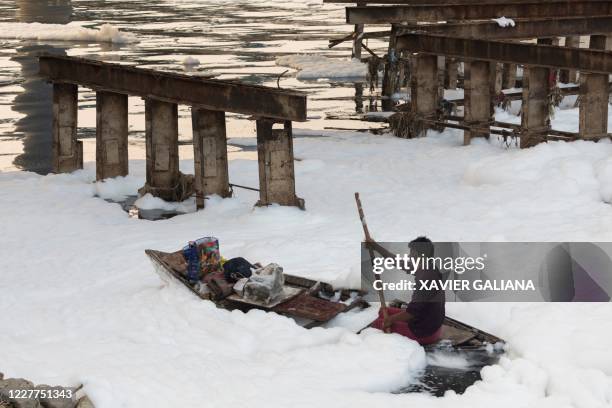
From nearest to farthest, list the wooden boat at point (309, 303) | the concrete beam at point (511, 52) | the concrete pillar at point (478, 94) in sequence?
the wooden boat at point (309, 303) → the concrete beam at point (511, 52) → the concrete pillar at point (478, 94)

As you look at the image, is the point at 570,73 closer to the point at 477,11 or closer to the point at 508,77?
the point at 508,77

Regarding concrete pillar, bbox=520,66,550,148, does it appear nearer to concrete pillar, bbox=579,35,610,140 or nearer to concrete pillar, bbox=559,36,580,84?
concrete pillar, bbox=579,35,610,140

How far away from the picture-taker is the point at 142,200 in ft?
56.6

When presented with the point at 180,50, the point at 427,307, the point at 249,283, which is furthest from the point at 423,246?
the point at 180,50

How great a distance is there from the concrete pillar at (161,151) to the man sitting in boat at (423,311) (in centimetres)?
791

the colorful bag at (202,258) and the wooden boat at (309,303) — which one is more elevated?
the colorful bag at (202,258)

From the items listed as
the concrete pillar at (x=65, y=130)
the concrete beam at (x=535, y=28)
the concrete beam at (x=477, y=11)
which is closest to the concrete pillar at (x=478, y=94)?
the concrete beam at (x=535, y=28)

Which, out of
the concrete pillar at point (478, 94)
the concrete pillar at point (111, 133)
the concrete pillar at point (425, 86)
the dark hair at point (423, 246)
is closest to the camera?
the dark hair at point (423, 246)

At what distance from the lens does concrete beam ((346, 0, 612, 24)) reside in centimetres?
2347

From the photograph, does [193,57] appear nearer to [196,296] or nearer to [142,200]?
[142,200]

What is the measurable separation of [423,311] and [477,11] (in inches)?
606

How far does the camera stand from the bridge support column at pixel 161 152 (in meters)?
17.3

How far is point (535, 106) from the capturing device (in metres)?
18.6

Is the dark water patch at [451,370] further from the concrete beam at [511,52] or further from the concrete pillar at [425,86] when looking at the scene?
the concrete pillar at [425,86]
